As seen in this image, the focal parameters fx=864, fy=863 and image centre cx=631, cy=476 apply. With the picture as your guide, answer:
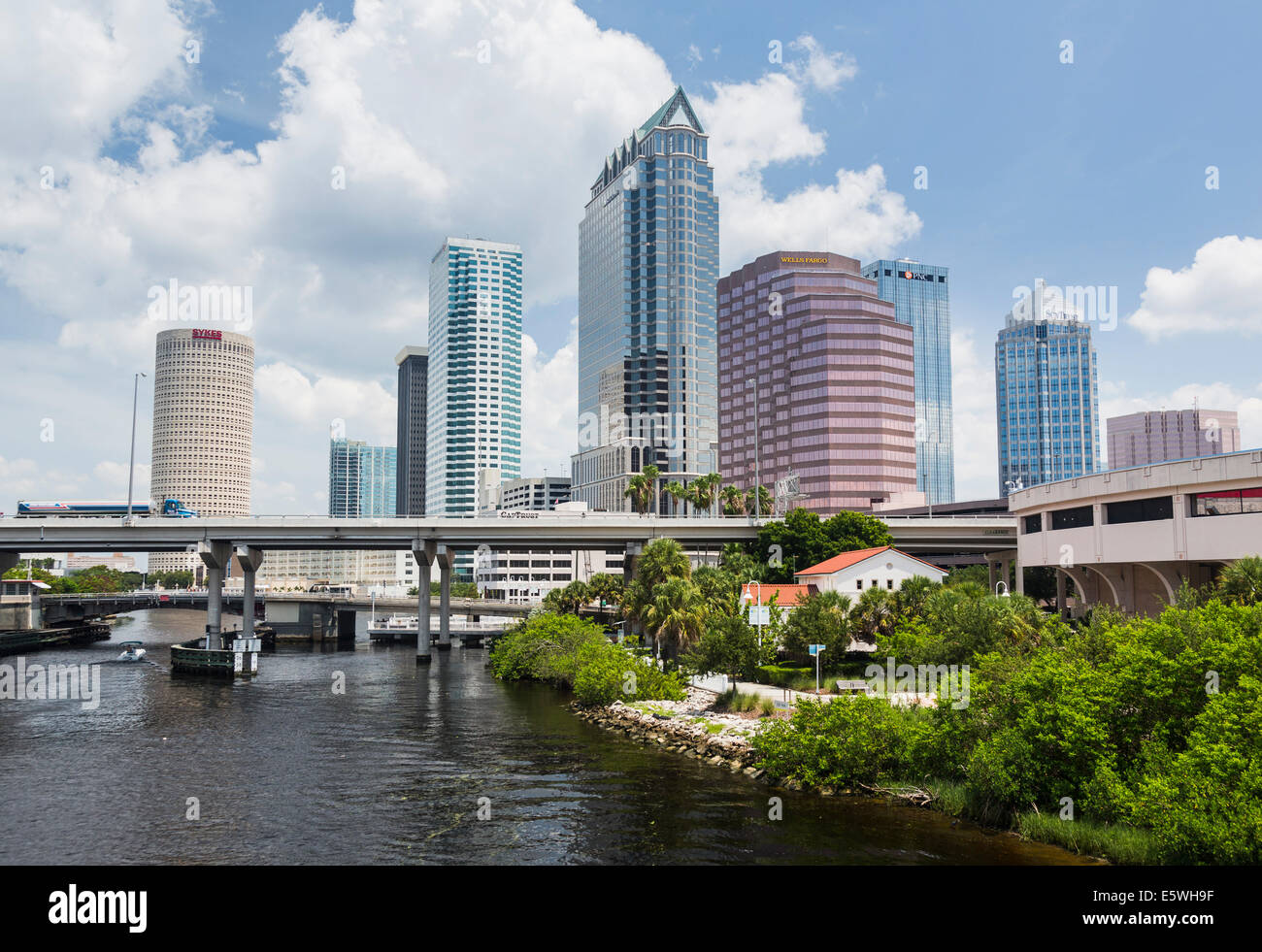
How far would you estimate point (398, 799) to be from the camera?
124ft

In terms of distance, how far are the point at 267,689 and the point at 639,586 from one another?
3525 cm

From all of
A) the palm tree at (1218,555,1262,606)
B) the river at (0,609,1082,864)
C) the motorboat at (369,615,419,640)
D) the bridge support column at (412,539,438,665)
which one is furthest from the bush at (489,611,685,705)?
the motorboat at (369,615,419,640)

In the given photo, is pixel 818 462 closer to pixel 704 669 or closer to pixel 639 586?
pixel 639 586

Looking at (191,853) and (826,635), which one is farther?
(826,635)

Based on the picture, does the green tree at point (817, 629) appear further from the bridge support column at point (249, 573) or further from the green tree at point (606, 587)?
the bridge support column at point (249, 573)

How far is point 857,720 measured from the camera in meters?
38.3

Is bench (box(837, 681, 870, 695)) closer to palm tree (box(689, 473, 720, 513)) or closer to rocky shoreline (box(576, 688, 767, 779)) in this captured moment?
rocky shoreline (box(576, 688, 767, 779))

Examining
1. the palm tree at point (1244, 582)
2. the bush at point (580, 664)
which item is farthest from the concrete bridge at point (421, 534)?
the palm tree at point (1244, 582)

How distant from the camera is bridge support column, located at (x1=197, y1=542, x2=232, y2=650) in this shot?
350ft

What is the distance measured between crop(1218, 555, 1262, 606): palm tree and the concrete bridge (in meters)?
59.8

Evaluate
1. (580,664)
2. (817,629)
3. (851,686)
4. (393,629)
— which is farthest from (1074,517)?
(393,629)

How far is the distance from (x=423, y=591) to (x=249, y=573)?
25.2 metres

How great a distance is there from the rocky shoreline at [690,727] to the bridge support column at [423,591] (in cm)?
4677
